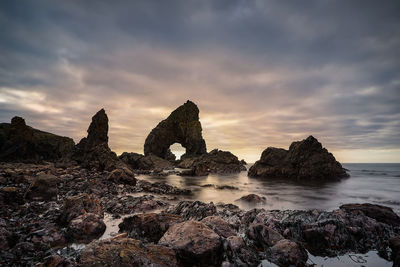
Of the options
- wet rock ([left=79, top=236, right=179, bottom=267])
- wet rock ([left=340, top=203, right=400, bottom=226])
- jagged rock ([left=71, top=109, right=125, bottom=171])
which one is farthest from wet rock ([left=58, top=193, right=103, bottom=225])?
jagged rock ([left=71, top=109, right=125, bottom=171])

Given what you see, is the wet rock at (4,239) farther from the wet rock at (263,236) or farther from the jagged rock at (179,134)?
the jagged rock at (179,134)

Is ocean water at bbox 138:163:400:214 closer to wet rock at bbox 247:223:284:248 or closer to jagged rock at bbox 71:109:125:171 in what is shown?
wet rock at bbox 247:223:284:248

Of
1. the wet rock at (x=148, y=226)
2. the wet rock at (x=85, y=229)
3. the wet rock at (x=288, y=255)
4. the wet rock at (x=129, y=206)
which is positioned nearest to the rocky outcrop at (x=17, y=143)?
the wet rock at (x=129, y=206)

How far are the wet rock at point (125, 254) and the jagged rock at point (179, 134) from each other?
3848 inches

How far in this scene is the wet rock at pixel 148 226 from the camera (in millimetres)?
6282

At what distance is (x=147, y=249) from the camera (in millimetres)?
4238

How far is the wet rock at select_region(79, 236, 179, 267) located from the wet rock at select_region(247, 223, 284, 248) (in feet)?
9.25

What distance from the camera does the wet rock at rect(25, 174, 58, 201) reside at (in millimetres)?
10906

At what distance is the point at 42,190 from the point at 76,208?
5599 mm

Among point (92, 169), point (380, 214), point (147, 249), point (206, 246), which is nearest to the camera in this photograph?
point (147, 249)

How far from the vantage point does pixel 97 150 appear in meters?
34.8

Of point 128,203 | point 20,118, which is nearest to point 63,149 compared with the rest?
point 20,118

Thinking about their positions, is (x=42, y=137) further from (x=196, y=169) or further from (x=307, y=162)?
(x=307, y=162)

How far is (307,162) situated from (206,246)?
138 ft
